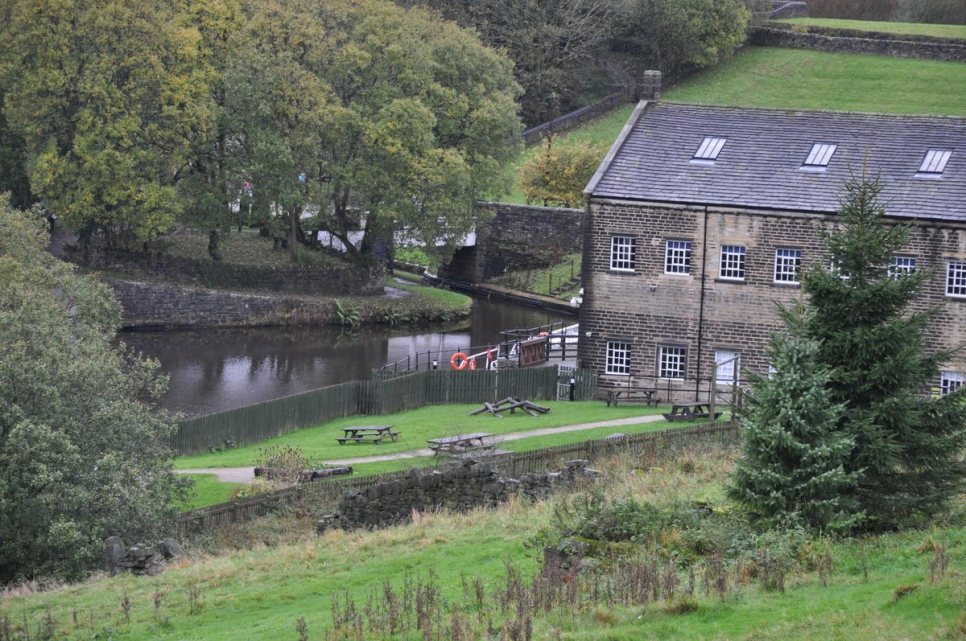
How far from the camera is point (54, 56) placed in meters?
64.8

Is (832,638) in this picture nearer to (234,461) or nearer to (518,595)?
(518,595)

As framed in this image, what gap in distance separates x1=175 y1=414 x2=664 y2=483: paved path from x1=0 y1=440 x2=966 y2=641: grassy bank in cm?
848

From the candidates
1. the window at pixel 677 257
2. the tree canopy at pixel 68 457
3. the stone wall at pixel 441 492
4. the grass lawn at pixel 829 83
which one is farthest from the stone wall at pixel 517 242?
the stone wall at pixel 441 492

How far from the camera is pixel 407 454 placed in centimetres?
3809

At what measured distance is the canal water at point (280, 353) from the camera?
53.4m

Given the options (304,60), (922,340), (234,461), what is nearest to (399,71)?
(304,60)

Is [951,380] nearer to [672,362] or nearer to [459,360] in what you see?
[672,362]

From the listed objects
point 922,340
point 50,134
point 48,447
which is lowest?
point 48,447

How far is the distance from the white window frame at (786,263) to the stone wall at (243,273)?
31.7m

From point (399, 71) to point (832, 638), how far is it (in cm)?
5708

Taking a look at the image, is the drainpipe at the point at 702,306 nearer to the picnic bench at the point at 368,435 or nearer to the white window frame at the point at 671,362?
the white window frame at the point at 671,362

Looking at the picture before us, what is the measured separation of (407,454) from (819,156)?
18.7m

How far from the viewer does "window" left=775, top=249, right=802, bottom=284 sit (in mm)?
45031

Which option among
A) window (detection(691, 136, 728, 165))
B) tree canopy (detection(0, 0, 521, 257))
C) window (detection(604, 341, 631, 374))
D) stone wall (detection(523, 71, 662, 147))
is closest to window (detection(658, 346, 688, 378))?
window (detection(604, 341, 631, 374))
